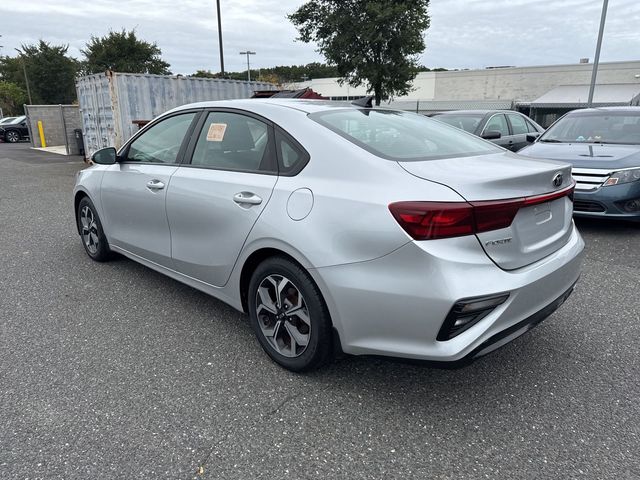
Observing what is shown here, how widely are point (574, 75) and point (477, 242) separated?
41.0 metres

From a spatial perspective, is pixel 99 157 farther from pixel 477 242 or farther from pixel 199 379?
pixel 477 242

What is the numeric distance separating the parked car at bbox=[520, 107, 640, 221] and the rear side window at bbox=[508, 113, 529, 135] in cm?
233

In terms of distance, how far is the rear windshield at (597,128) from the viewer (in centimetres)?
643

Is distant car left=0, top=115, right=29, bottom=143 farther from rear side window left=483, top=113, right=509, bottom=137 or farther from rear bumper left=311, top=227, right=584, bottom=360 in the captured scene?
rear bumper left=311, top=227, right=584, bottom=360

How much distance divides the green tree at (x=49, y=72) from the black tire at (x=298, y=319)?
39541mm

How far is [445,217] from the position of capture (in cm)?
213

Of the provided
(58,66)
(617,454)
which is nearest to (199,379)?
(617,454)

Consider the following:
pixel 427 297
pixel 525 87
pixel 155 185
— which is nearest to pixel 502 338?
pixel 427 297

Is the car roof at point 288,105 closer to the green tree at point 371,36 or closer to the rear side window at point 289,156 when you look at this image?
the rear side window at point 289,156

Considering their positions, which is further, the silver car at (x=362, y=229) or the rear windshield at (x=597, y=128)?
the rear windshield at (x=597, y=128)

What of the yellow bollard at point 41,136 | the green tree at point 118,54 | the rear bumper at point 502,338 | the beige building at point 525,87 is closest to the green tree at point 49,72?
the green tree at point 118,54

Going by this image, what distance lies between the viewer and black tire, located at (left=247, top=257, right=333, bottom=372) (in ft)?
8.29

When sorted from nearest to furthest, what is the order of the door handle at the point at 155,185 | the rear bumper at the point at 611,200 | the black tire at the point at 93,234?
the door handle at the point at 155,185 < the black tire at the point at 93,234 < the rear bumper at the point at 611,200

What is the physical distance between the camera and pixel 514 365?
290cm
